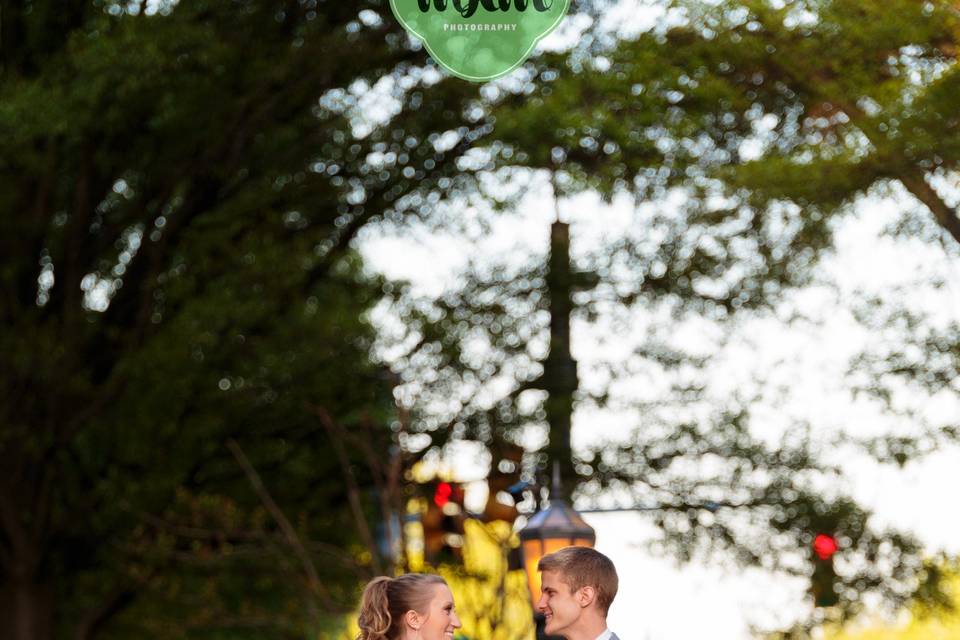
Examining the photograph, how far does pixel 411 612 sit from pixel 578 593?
70 cm

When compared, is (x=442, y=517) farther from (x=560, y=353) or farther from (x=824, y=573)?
(x=824, y=573)

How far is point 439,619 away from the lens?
17.7ft

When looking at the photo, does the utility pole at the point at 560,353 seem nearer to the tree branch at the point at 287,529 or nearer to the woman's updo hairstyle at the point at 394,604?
the tree branch at the point at 287,529

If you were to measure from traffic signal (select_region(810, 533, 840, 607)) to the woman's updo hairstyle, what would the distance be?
12075mm

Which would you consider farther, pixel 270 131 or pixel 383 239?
pixel 383 239

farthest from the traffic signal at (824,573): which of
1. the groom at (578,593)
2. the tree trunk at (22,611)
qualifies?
the groom at (578,593)

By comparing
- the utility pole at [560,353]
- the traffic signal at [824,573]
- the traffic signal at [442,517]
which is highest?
the utility pole at [560,353]

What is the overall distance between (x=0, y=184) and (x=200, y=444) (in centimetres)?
386

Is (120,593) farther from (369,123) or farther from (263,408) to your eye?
(369,123)

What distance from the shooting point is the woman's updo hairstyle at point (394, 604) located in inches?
212

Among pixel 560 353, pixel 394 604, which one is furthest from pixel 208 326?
pixel 394 604

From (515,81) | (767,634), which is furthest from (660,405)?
(515,81)

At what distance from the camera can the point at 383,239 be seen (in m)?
19.9

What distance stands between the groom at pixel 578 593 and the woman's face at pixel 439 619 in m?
0.51
